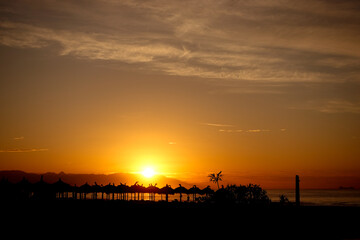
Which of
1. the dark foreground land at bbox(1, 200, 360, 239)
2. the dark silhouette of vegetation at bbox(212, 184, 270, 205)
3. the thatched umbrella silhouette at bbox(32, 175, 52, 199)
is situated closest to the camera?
the dark foreground land at bbox(1, 200, 360, 239)

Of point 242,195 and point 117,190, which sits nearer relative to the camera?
point 242,195

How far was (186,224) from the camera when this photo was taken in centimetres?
3316

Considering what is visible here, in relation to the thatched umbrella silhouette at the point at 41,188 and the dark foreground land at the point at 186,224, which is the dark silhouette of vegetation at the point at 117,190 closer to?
the thatched umbrella silhouette at the point at 41,188

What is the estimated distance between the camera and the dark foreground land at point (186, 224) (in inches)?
1136

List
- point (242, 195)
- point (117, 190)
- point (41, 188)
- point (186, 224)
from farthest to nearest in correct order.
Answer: point (117, 190), point (41, 188), point (242, 195), point (186, 224)

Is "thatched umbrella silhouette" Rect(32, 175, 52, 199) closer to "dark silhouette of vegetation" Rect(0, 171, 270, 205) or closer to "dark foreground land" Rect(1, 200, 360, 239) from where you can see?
"dark silhouette of vegetation" Rect(0, 171, 270, 205)

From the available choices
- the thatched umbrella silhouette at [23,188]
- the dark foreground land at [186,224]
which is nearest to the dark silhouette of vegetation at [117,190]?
the thatched umbrella silhouette at [23,188]

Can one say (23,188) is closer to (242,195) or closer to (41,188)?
(41,188)

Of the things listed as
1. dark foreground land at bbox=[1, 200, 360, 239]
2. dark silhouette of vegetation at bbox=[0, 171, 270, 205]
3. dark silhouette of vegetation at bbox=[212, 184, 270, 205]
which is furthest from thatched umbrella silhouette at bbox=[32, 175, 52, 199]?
dark silhouette of vegetation at bbox=[212, 184, 270, 205]

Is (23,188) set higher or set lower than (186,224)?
higher

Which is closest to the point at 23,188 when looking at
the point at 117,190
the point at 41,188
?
the point at 41,188

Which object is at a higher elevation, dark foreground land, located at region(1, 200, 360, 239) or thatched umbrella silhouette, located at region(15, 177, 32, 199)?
thatched umbrella silhouette, located at region(15, 177, 32, 199)

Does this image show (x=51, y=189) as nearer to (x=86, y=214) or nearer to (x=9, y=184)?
(x=9, y=184)

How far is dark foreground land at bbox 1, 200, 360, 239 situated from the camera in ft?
94.7
